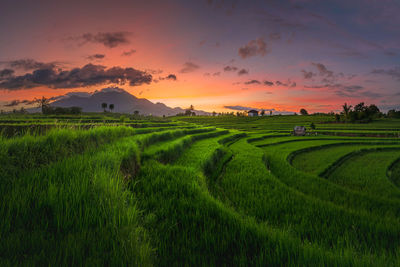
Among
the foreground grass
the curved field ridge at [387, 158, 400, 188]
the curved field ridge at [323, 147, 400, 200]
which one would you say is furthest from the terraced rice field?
the curved field ridge at [387, 158, 400, 188]

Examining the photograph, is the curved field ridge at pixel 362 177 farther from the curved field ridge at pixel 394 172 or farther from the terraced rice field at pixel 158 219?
the terraced rice field at pixel 158 219

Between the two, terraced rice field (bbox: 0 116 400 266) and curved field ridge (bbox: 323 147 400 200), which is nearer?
terraced rice field (bbox: 0 116 400 266)

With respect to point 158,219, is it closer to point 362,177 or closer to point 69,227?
point 69,227

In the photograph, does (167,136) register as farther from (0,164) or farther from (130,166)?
(0,164)

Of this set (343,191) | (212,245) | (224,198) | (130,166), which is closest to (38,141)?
(130,166)

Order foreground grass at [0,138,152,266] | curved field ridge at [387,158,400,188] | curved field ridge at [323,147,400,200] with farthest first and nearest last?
1. curved field ridge at [387,158,400,188]
2. curved field ridge at [323,147,400,200]
3. foreground grass at [0,138,152,266]

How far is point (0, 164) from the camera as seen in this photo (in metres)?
2.87

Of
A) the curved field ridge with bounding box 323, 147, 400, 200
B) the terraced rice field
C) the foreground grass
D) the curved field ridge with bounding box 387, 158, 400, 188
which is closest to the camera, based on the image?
the foreground grass

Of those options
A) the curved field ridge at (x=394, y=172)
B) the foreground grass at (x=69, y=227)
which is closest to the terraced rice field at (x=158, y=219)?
the foreground grass at (x=69, y=227)

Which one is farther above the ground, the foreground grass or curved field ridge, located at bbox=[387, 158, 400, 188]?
the foreground grass

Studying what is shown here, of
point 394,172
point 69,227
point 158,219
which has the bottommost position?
point 394,172

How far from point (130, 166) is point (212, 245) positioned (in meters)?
3.73

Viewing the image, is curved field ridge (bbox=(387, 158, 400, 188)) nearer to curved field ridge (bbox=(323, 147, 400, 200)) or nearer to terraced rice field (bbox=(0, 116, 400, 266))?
curved field ridge (bbox=(323, 147, 400, 200))

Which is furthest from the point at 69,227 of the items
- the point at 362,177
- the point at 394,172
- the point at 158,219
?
the point at 394,172
